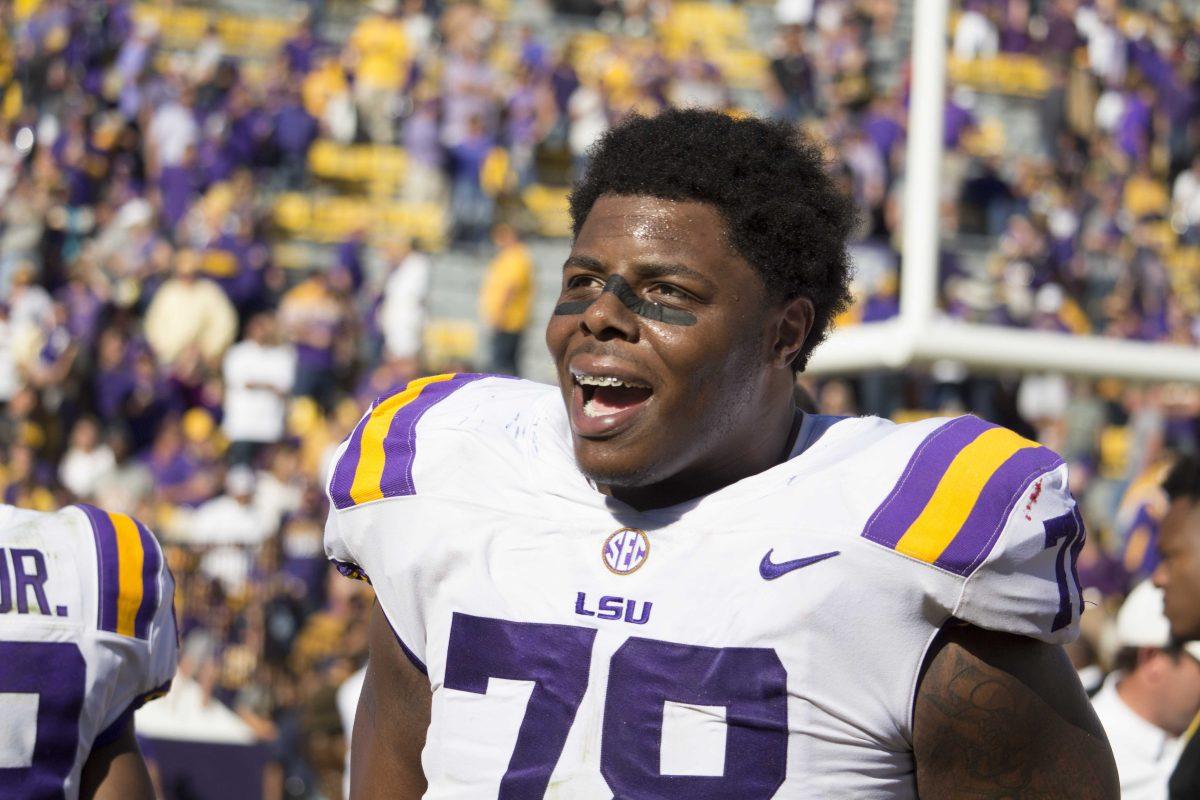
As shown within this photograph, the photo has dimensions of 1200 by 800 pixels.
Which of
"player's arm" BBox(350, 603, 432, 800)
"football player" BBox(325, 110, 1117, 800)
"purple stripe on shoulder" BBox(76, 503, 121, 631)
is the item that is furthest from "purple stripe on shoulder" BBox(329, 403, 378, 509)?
"purple stripe on shoulder" BBox(76, 503, 121, 631)

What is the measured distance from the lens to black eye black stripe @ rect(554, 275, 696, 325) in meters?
2.25

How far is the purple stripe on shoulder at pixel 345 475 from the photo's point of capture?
95.0 inches

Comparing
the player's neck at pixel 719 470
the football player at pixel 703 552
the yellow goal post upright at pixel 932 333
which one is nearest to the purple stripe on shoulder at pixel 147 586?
the football player at pixel 703 552

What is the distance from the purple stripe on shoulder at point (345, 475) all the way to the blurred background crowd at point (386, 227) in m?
3.06

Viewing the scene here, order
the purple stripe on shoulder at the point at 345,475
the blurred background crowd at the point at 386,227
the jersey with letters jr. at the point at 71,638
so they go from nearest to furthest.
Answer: the purple stripe on shoulder at the point at 345,475 → the jersey with letters jr. at the point at 71,638 → the blurred background crowd at the point at 386,227

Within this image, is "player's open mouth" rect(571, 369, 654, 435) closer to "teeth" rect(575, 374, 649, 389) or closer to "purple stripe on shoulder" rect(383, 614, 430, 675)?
"teeth" rect(575, 374, 649, 389)

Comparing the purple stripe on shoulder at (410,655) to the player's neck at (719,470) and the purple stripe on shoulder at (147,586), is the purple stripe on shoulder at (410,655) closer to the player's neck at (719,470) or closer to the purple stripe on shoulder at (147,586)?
the player's neck at (719,470)

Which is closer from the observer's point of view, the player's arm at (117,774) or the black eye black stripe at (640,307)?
the black eye black stripe at (640,307)

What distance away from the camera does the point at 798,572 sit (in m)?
2.09

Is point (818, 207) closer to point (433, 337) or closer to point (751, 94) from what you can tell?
point (433, 337)

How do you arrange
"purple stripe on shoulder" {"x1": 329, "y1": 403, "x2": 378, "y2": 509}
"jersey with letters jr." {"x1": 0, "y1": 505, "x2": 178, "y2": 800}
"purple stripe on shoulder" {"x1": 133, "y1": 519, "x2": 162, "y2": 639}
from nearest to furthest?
"purple stripe on shoulder" {"x1": 329, "y1": 403, "x2": 378, "y2": 509} → "jersey with letters jr." {"x1": 0, "y1": 505, "x2": 178, "y2": 800} → "purple stripe on shoulder" {"x1": 133, "y1": 519, "x2": 162, "y2": 639}

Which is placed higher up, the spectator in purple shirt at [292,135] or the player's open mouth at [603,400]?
the spectator in purple shirt at [292,135]

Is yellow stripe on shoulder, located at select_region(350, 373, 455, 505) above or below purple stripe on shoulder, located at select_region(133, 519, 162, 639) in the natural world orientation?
above

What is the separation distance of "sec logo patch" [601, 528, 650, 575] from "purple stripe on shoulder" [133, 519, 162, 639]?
83 centimetres
